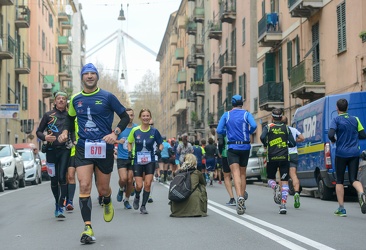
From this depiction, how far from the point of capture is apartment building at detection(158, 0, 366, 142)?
2634 centimetres

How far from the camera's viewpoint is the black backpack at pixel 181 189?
12.5 m

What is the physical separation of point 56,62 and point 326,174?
204 feet

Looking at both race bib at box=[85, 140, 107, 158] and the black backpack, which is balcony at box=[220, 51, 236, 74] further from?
race bib at box=[85, 140, 107, 158]

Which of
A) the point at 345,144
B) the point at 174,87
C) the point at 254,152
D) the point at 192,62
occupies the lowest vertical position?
the point at 345,144

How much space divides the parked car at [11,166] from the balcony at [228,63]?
23.2m

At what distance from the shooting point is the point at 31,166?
30688 millimetres

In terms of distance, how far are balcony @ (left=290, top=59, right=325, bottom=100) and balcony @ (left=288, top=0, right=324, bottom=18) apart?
6.15 ft

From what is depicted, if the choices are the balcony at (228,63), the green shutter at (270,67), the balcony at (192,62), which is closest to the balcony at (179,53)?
the balcony at (192,62)

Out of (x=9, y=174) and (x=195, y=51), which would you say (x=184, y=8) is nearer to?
(x=195, y=51)

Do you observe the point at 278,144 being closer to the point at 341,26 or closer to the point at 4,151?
the point at 341,26

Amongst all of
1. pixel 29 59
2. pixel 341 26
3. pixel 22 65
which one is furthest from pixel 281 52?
pixel 29 59

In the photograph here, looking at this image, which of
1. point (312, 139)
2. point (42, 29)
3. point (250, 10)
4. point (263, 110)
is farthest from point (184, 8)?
point (312, 139)

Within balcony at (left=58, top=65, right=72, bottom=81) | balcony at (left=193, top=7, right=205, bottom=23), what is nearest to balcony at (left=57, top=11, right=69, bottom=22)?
balcony at (left=58, top=65, right=72, bottom=81)

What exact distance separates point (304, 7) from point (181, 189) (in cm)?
1862
